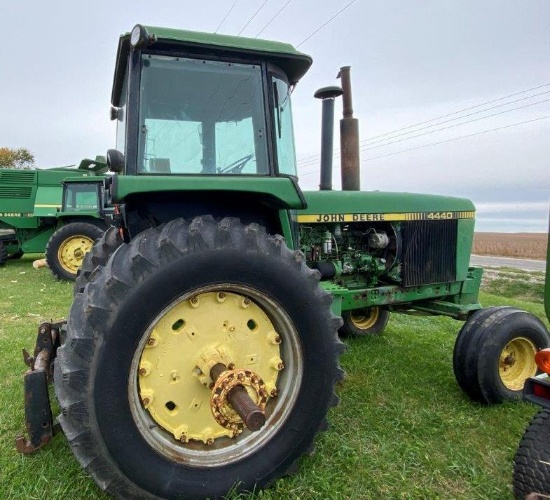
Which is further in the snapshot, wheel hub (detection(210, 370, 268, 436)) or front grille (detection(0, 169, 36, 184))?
front grille (detection(0, 169, 36, 184))

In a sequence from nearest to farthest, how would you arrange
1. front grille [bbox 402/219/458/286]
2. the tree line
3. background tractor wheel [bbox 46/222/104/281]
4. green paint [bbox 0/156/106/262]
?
front grille [bbox 402/219/458/286], background tractor wheel [bbox 46/222/104/281], green paint [bbox 0/156/106/262], the tree line

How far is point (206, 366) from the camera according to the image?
75.8 inches

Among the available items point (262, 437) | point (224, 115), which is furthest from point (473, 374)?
point (224, 115)

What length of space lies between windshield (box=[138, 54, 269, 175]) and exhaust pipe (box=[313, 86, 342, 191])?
1171mm

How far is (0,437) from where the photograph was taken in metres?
2.26

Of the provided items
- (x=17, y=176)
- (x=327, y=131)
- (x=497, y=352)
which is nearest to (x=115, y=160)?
(x=327, y=131)

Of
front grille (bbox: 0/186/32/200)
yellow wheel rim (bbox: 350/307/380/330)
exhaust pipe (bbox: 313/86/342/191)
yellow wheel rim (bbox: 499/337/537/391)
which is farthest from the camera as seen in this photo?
front grille (bbox: 0/186/32/200)

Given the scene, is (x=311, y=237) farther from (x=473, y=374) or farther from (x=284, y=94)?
(x=473, y=374)

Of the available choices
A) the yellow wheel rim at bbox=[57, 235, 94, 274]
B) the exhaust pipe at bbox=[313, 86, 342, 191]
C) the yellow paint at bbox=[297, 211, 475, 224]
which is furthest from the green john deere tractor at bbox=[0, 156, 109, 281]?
the yellow paint at bbox=[297, 211, 475, 224]

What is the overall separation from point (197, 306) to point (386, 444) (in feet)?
4.06

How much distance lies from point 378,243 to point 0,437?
270 cm

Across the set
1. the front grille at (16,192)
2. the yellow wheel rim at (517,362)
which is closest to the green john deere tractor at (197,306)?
the yellow wheel rim at (517,362)

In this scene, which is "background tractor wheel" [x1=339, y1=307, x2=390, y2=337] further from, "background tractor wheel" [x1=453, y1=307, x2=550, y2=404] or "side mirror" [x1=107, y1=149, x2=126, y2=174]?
"side mirror" [x1=107, y1=149, x2=126, y2=174]

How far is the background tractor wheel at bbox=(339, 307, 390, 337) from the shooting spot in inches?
164
